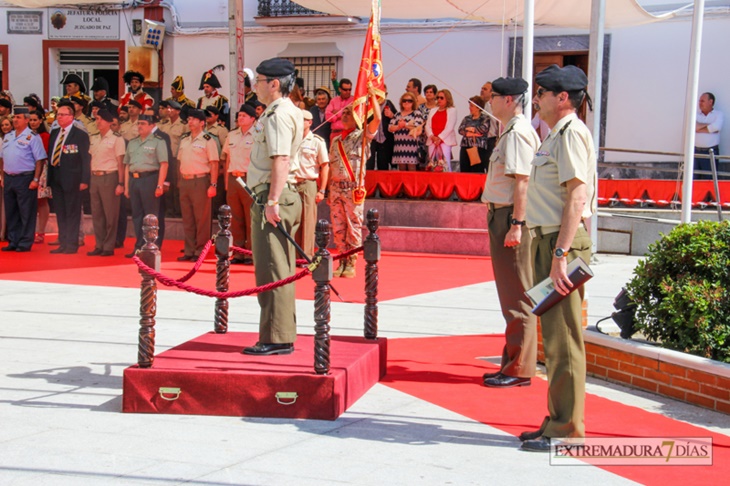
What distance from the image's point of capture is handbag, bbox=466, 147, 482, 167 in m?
15.3

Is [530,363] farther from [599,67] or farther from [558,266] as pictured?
[599,67]

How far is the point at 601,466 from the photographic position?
4926 mm

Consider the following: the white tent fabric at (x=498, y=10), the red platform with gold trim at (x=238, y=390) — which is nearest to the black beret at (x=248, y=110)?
the white tent fabric at (x=498, y=10)

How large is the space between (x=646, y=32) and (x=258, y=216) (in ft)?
46.4

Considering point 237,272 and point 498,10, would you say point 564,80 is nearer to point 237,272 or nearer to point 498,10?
point 237,272

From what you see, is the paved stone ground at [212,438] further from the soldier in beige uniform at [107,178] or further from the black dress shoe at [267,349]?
the soldier in beige uniform at [107,178]

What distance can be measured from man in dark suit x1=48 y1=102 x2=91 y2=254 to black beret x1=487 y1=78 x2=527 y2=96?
9117 millimetres

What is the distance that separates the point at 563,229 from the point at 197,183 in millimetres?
9056

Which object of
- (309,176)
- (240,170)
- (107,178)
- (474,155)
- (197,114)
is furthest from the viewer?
(474,155)

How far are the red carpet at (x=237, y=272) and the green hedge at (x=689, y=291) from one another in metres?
3.94

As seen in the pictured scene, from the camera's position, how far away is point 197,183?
44.1 feet

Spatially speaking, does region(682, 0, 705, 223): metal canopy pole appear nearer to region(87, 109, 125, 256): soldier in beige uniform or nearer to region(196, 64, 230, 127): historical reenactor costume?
region(87, 109, 125, 256): soldier in beige uniform

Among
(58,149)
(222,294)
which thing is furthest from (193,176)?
(222,294)

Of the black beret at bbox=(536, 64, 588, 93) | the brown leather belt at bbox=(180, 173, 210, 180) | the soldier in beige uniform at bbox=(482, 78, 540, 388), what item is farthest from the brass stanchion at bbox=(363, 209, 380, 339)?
the brown leather belt at bbox=(180, 173, 210, 180)
